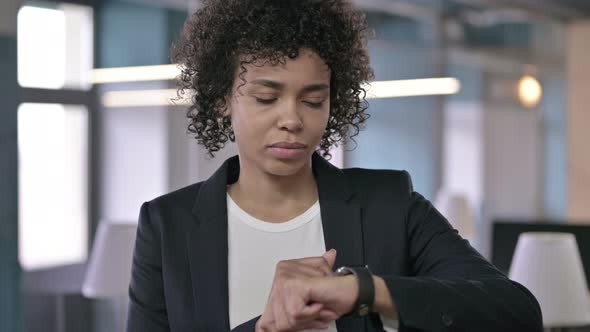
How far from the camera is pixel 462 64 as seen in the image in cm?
926

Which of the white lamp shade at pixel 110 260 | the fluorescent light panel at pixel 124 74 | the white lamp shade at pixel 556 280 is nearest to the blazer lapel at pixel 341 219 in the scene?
the white lamp shade at pixel 556 280

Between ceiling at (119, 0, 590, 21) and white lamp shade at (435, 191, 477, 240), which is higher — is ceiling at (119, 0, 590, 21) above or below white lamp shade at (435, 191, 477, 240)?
above

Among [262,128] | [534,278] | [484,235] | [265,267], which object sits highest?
[262,128]

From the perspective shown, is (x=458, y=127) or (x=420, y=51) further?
(x=458, y=127)

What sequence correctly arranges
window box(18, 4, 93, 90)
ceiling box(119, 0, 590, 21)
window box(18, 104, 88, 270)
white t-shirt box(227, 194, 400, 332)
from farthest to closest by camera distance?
1. ceiling box(119, 0, 590, 21)
2. window box(18, 104, 88, 270)
3. window box(18, 4, 93, 90)
4. white t-shirt box(227, 194, 400, 332)

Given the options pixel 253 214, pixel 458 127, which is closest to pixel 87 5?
pixel 253 214

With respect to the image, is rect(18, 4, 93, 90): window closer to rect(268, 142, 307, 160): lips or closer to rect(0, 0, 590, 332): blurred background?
rect(0, 0, 590, 332): blurred background

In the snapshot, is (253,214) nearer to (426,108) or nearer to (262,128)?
(262,128)

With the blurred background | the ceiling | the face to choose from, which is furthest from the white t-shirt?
the ceiling

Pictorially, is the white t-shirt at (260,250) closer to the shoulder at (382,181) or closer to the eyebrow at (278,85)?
the shoulder at (382,181)

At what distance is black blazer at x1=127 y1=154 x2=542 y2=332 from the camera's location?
1540 millimetres

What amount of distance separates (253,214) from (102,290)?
334 cm

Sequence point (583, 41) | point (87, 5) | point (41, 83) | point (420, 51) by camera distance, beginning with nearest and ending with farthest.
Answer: point (41, 83), point (87, 5), point (420, 51), point (583, 41)

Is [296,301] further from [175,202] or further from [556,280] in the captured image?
[556,280]
